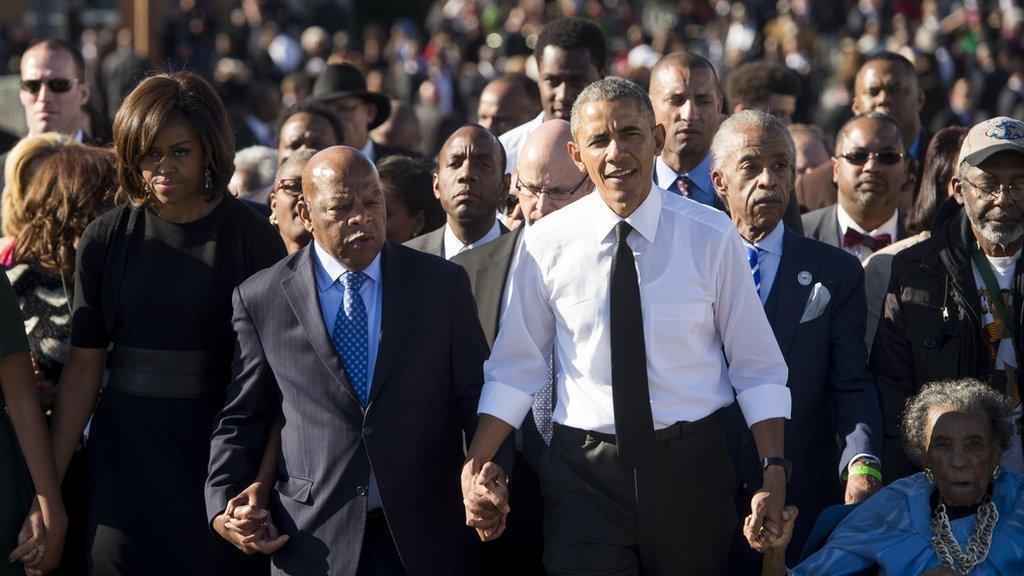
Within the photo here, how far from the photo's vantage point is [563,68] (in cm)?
809

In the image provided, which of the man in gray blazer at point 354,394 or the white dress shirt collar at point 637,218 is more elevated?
the white dress shirt collar at point 637,218

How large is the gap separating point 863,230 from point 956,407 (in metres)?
2.10

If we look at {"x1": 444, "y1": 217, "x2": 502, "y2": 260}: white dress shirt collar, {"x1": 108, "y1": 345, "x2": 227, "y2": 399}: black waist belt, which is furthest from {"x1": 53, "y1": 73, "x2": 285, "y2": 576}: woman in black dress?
{"x1": 444, "y1": 217, "x2": 502, "y2": 260}: white dress shirt collar

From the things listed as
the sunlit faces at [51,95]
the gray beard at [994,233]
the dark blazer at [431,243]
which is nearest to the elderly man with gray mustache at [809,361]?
the gray beard at [994,233]

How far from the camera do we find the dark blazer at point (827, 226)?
7125mm

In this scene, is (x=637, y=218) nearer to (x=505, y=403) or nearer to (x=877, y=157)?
(x=505, y=403)

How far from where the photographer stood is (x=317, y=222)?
16.5 ft

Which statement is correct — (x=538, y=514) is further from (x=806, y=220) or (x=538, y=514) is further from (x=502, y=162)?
(x=806, y=220)

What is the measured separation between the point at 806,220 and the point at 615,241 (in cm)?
291

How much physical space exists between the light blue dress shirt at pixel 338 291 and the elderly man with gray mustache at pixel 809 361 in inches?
54.4

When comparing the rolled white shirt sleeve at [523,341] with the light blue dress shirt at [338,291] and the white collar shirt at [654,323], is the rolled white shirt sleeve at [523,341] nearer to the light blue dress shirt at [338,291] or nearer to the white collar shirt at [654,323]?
the white collar shirt at [654,323]

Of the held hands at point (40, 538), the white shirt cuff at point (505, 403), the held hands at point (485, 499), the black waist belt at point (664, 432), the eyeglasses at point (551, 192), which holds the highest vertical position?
the eyeglasses at point (551, 192)

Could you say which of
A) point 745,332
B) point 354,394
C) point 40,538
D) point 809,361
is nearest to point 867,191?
point 809,361

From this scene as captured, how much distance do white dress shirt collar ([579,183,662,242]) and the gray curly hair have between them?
4.38 ft
